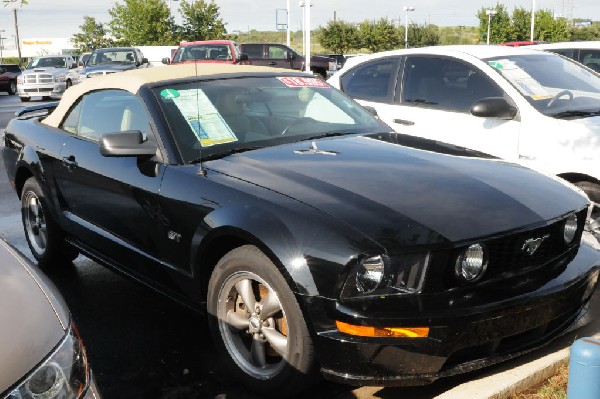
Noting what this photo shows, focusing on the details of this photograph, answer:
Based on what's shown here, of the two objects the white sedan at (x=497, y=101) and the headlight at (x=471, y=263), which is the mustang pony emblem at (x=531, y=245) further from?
the white sedan at (x=497, y=101)

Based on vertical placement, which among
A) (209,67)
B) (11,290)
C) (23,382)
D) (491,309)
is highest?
(209,67)

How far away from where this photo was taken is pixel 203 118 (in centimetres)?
415

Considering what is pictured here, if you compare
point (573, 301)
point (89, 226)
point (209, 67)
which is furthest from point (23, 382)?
point (209, 67)

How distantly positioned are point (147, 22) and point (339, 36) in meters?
19.3

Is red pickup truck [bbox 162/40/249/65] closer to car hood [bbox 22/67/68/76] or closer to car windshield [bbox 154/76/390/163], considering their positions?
car hood [bbox 22/67/68/76]

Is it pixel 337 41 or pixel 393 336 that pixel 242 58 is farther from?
pixel 337 41

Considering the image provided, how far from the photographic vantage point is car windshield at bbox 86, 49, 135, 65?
24.5m

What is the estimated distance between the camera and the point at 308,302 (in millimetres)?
2969

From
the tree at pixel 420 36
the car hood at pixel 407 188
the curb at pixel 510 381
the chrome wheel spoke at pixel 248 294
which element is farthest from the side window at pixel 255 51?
the tree at pixel 420 36

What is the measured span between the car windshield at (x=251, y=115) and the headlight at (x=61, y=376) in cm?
188

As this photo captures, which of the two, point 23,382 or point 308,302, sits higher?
point 23,382

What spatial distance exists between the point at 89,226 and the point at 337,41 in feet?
201

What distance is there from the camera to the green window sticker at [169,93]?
430cm

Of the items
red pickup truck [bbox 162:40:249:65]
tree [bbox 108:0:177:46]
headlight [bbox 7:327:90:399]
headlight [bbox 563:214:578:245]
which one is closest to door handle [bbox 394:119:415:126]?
headlight [bbox 563:214:578:245]
